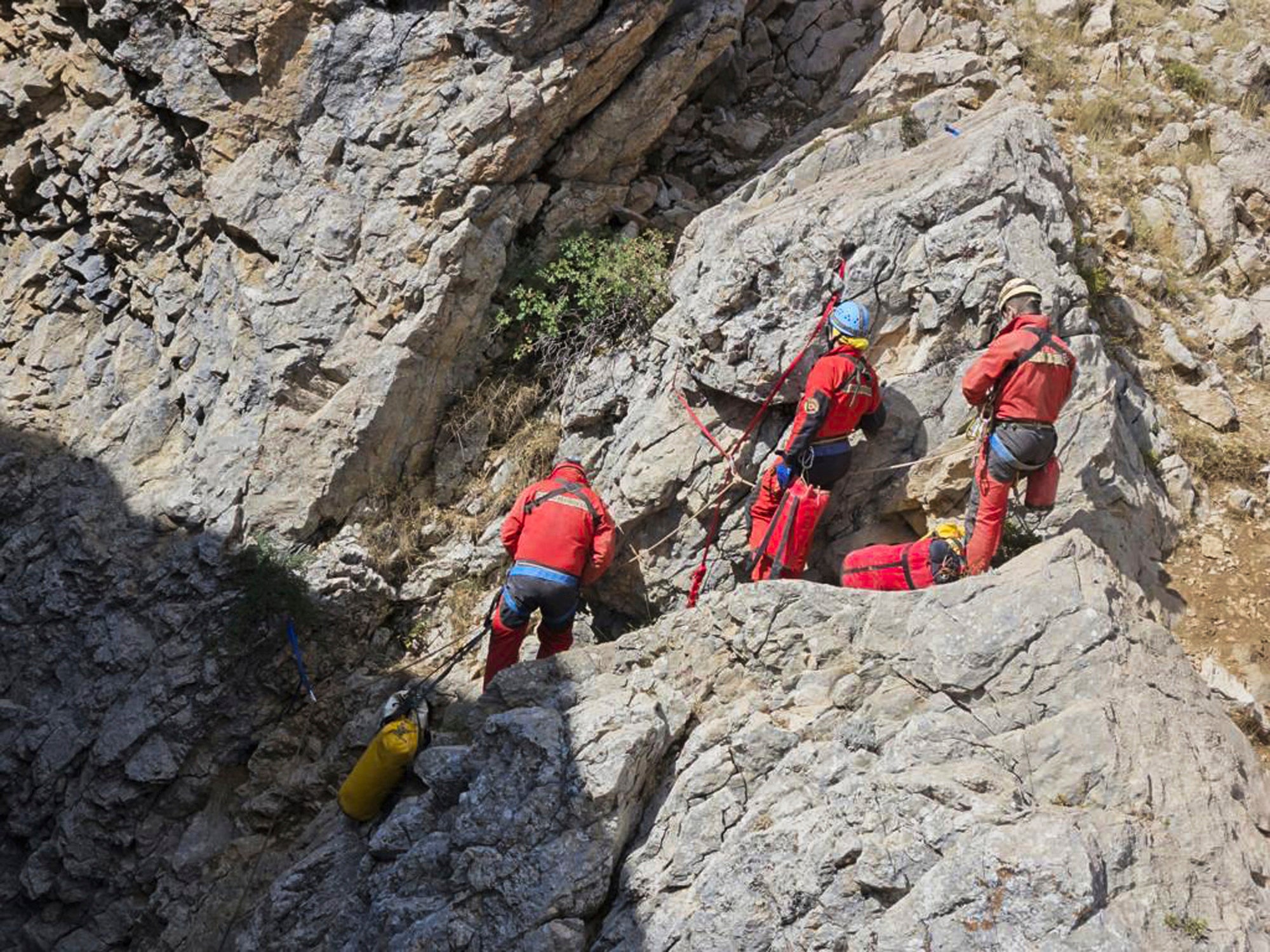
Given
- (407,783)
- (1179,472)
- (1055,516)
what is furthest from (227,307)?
(1179,472)

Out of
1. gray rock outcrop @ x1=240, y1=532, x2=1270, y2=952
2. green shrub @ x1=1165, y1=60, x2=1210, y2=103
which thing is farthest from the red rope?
green shrub @ x1=1165, y1=60, x2=1210, y2=103

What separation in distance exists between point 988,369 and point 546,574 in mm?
3593

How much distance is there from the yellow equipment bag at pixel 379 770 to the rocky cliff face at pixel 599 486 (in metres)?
0.20

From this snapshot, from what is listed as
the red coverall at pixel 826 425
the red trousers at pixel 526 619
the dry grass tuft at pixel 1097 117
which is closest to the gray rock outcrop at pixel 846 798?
the red trousers at pixel 526 619

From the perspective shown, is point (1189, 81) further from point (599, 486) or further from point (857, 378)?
point (599, 486)

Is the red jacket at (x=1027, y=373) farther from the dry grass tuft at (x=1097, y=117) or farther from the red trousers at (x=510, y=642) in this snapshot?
the dry grass tuft at (x=1097, y=117)

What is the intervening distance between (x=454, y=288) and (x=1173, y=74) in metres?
9.42

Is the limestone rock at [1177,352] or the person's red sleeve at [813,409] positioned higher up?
the person's red sleeve at [813,409]

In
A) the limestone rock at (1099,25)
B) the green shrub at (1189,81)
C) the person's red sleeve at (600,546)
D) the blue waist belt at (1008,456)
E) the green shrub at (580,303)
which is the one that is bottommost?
the green shrub at (1189,81)

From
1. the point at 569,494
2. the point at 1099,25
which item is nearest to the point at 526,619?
the point at 569,494

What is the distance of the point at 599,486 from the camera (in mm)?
8875

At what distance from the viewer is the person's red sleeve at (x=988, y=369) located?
7.24m

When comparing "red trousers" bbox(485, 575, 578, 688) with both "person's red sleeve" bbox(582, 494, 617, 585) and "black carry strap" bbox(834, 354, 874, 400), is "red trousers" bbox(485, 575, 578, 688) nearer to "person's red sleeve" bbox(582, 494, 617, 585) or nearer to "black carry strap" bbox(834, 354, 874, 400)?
"person's red sleeve" bbox(582, 494, 617, 585)

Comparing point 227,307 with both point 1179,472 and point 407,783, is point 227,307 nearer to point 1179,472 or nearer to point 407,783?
point 407,783
